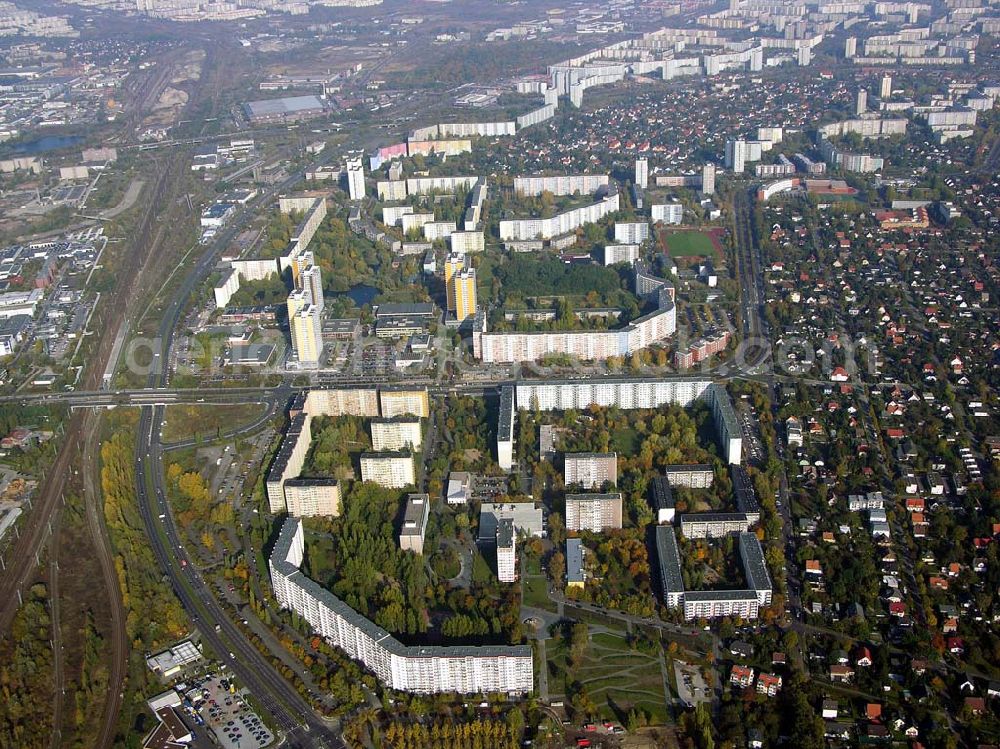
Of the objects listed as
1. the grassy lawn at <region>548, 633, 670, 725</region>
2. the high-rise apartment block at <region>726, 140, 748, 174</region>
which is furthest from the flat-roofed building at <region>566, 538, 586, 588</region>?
the high-rise apartment block at <region>726, 140, 748, 174</region>

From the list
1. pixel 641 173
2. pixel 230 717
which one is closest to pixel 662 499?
pixel 230 717

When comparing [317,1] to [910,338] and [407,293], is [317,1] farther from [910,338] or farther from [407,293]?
[910,338]

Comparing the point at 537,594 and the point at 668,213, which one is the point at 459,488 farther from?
the point at 668,213

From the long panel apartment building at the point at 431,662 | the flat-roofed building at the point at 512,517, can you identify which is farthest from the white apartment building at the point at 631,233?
the long panel apartment building at the point at 431,662

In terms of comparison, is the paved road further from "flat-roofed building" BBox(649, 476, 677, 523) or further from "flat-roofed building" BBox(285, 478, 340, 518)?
"flat-roofed building" BBox(649, 476, 677, 523)

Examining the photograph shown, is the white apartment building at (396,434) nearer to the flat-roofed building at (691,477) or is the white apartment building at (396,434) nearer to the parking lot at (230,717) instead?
the flat-roofed building at (691,477)

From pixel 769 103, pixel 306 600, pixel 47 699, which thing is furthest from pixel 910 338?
pixel 769 103
